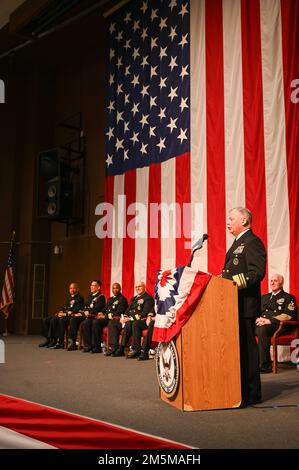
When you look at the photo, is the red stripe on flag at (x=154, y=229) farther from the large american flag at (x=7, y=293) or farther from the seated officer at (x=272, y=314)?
the large american flag at (x=7, y=293)

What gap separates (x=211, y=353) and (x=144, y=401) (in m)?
0.65

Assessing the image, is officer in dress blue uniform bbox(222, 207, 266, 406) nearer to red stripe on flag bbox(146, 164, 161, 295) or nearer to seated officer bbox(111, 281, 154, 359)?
seated officer bbox(111, 281, 154, 359)

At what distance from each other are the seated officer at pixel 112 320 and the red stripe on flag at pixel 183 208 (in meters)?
1.00

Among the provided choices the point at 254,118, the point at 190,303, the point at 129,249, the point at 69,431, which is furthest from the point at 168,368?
the point at 129,249

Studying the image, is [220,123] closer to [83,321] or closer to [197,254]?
[197,254]

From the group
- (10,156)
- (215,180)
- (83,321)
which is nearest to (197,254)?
(215,180)

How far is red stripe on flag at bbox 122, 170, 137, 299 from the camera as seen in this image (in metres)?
7.05

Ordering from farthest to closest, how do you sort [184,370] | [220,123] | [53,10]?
[53,10], [220,123], [184,370]

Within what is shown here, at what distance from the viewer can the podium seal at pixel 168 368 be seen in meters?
2.87

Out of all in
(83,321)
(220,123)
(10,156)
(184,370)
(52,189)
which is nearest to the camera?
(184,370)

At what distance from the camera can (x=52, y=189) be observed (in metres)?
8.56

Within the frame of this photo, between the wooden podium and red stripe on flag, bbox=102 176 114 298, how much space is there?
4546 millimetres

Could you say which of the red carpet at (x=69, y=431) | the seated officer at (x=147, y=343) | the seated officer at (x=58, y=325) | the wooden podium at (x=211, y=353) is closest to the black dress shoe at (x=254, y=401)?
the wooden podium at (x=211, y=353)
